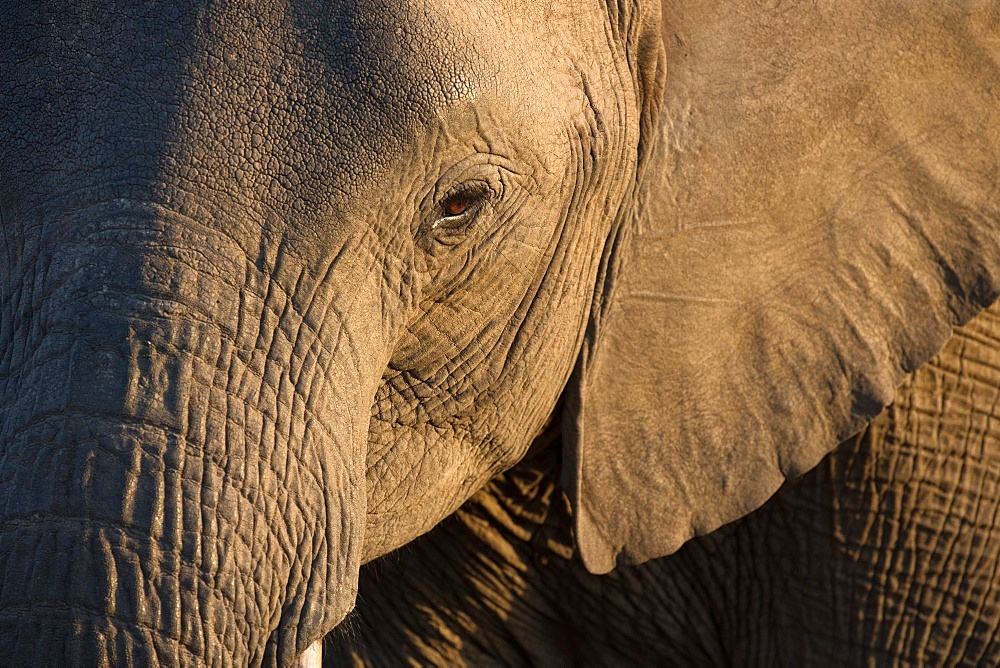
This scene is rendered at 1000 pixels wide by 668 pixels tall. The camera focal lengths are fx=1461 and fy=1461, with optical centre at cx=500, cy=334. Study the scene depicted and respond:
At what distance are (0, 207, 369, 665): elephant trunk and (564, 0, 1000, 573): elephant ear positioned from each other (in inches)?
29.7

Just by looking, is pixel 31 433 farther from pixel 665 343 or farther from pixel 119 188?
pixel 665 343

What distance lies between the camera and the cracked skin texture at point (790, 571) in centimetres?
292

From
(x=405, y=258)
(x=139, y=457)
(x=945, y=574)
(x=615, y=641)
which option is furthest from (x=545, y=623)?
(x=139, y=457)

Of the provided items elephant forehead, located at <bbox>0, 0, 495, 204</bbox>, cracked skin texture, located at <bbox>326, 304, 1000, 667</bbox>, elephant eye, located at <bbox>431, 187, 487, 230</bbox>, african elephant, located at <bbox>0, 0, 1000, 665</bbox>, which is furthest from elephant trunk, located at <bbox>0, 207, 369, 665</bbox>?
cracked skin texture, located at <bbox>326, 304, 1000, 667</bbox>

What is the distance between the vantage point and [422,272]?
6.93 ft

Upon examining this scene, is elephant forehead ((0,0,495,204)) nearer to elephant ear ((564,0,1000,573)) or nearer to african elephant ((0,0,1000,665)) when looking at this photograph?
african elephant ((0,0,1000,665))

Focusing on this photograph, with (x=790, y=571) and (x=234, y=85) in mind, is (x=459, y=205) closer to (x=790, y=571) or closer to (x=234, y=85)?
(x=234, y=85)

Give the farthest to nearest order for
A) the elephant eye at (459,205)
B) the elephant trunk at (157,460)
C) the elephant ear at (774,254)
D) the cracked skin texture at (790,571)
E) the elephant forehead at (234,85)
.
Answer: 1. the cracked skin texture at (790,571)
2. the elephant ear at (774,254)
3. the elephant eye at (459,205)
4. the elephant forehead at (234,85)
5. the elephant trunk at (157,460)

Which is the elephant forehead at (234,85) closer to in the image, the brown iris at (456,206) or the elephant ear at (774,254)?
the brown iris at (456,206)

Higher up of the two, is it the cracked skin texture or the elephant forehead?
the elephant forehead

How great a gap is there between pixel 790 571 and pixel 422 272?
1.28m

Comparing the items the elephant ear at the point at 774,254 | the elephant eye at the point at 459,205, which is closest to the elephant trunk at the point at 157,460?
the elephant eye at the point at 459,205

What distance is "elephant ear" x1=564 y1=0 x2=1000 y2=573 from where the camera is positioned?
2.47 m

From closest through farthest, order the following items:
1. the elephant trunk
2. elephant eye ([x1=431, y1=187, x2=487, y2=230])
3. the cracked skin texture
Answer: the elephant trunk, elephant eye ([x1=431, y1=187, x2=487, y2=230]), the cracked skin texture
